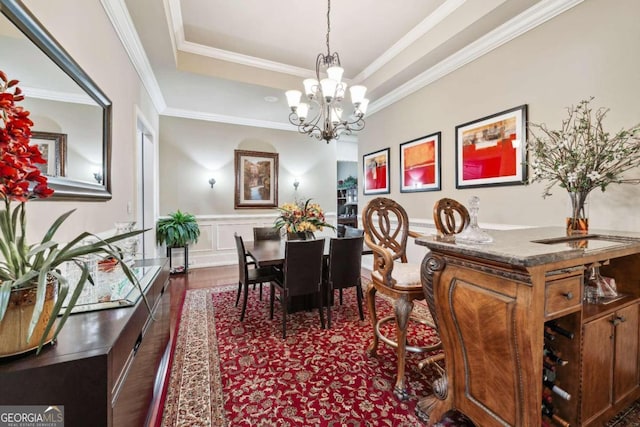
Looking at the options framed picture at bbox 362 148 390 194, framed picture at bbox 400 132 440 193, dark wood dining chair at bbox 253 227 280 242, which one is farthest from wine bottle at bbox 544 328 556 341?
dark wood dining chair at bbox 253 227 280 242

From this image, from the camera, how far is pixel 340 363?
2.08m

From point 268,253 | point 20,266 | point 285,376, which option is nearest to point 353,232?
point 268,253

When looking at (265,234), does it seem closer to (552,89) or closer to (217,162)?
(217,162)

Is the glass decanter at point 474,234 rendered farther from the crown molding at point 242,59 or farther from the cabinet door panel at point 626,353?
the crown molding at point 242,59

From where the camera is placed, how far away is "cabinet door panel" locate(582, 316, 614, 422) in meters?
1.29

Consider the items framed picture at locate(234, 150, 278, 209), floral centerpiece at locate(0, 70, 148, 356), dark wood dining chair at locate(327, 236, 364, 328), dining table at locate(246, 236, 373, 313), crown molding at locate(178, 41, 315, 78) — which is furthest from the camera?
framed picture at locate(234, 150, 278, 209)

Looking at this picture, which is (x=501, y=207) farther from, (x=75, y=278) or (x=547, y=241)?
(x=75, y=278)

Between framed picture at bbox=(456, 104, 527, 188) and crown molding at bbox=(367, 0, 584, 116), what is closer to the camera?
crown molding at bbox=(367, 0, 584, 116)

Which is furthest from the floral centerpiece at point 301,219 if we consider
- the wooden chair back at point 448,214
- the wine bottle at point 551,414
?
the wine bottle at point 551,414

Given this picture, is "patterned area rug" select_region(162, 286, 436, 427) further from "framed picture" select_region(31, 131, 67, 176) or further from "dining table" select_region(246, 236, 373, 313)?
"framed picture" select_region(31, 131, 67, 176)

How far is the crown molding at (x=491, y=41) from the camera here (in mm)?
2256

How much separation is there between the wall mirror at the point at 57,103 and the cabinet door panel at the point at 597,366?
2750 mm

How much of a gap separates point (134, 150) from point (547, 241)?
3.73 m

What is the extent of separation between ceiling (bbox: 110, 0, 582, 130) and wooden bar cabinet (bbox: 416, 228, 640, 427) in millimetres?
2228
